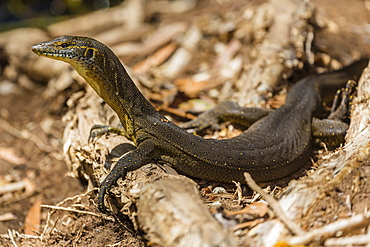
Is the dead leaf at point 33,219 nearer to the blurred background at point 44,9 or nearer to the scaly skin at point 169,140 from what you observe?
the scaly skin at point 169,140

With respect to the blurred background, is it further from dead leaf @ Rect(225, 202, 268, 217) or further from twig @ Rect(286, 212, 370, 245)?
twig @ Rect(286, 212, 370, 245)

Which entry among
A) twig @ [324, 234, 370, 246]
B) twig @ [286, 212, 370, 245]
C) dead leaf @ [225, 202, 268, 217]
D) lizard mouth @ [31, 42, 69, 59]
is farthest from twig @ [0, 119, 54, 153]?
twig @ [324, 234, 370, 246]

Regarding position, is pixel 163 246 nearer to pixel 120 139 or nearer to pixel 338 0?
pixel 120 139

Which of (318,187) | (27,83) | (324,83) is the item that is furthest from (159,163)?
(27,83)

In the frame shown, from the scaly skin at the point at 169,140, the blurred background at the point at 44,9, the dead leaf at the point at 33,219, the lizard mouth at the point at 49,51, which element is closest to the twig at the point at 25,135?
the dead leaf at the point at 33,219

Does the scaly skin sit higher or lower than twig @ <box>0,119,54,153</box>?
higher
